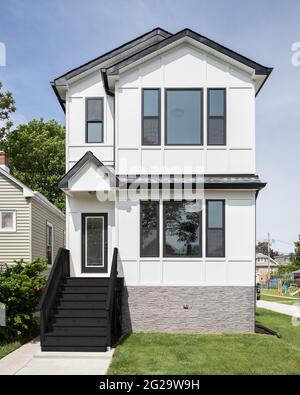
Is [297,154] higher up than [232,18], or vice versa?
[232,18]

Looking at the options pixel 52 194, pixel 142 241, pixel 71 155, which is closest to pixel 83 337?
pixel 142 241

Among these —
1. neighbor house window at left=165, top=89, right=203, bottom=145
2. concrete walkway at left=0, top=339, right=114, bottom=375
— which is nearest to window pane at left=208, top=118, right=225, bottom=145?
neighbor house window at left=165, top=89, right=203, bottom=145

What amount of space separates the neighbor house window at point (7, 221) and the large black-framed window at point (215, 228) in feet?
25.1

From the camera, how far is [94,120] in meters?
15.6

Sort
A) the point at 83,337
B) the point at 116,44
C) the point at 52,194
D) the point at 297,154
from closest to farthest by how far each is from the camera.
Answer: the point at 83,337 < the point at 116,44 < the point at 297,154 < the point at 52,194

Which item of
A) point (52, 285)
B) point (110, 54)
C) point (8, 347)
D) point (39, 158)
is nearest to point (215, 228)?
point (52, 285)

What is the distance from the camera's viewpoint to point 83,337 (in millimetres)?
11422

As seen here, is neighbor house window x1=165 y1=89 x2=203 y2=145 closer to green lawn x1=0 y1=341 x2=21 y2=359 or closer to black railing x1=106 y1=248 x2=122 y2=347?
black railing x1=106 y1=248 x2=122 y2=347

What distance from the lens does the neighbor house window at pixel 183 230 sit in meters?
13.9

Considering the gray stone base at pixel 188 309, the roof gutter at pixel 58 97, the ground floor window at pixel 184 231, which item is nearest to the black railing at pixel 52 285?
the gray stone base at pixel 188 309

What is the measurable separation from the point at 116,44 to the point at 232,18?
4261 millimetres

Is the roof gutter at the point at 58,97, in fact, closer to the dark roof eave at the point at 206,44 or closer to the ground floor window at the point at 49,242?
the dark roof eave at the point at 206,44

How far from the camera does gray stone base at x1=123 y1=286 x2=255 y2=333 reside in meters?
13.6
